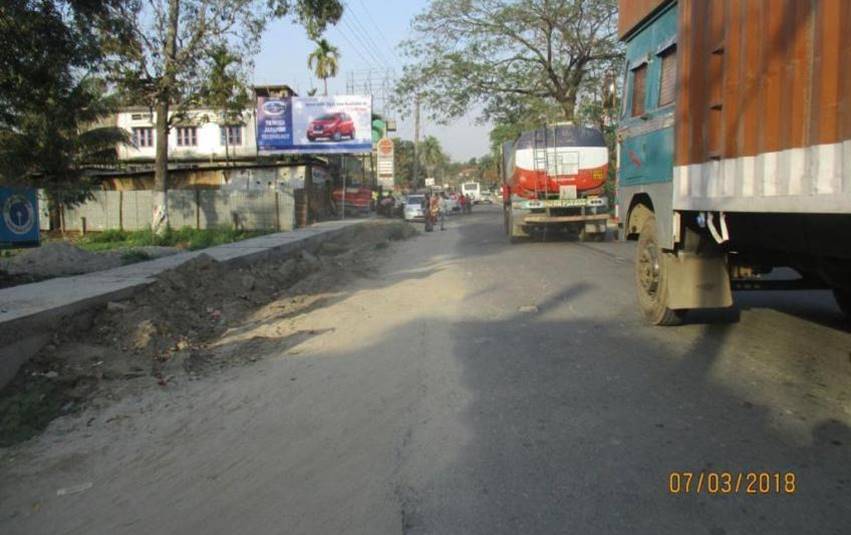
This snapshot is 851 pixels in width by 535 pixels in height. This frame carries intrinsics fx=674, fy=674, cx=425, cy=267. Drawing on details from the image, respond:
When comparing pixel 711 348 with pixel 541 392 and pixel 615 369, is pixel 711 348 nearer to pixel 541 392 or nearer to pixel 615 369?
pixel 615 369

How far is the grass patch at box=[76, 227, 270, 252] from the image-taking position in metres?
18.7

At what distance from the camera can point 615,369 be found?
18.7 ft

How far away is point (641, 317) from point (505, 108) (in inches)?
982

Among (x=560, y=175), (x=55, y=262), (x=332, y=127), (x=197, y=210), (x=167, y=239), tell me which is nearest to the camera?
(x=55, y=262)

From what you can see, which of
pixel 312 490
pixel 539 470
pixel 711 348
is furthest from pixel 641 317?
pixel 312 490

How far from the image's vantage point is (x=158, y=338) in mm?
7102

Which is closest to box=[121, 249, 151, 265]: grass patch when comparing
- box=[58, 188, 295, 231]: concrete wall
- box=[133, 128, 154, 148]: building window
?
box=[58, 188, 295, 231]: concrete wall

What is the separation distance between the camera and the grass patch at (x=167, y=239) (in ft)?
61.3

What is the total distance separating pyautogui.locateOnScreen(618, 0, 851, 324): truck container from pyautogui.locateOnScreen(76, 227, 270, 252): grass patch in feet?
42.2

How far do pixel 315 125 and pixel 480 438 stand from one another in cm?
3181

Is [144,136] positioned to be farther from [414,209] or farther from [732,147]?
[732,147]
